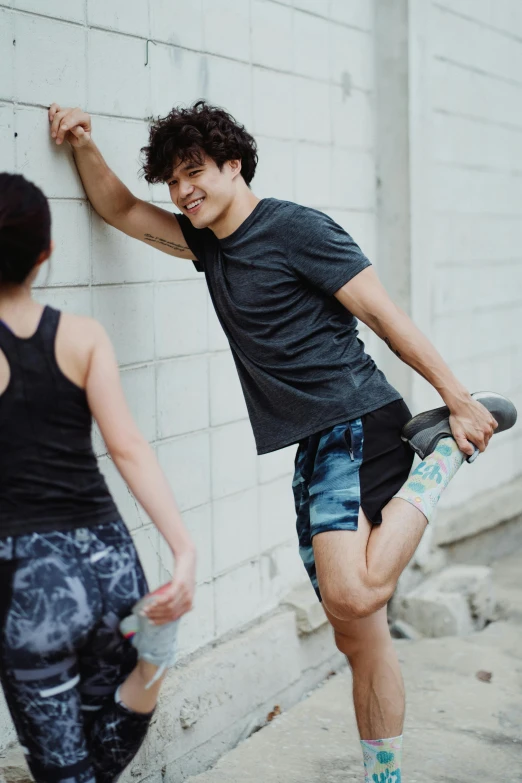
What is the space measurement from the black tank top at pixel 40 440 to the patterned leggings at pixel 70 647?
0.16ft

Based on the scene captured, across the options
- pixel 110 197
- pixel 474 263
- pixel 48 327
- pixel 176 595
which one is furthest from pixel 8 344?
pixel 474 263

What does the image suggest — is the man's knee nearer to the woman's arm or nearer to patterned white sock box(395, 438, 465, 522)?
patterned white sock box(395, 438, 465, 522)

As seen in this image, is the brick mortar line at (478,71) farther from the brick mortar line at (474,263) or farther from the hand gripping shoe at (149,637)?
the hand gripping shoe at (149,637)

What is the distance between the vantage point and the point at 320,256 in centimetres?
295

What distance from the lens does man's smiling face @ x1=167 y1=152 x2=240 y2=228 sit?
2.94 metres

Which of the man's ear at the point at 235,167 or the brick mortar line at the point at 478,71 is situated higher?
the brick mortar line at the point at 478,71

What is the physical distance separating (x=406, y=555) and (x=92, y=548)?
1188 millimetres

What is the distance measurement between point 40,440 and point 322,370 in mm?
1144

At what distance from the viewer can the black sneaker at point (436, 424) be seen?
3.09 m

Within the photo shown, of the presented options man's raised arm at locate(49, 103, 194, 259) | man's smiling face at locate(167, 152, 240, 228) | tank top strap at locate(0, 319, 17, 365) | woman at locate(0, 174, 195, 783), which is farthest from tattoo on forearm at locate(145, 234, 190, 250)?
tank top strap at locate(0, 319, 17, 365)

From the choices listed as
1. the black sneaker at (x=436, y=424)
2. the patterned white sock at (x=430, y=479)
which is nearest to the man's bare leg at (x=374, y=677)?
the patterned white sock at (x=430, y=479)

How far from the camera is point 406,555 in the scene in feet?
9.90

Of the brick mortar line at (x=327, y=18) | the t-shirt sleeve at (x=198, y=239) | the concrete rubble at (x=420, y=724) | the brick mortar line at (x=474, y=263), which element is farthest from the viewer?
the brick mortar line at (x=474, y=263)

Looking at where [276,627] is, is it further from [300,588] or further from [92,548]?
[92,548]
